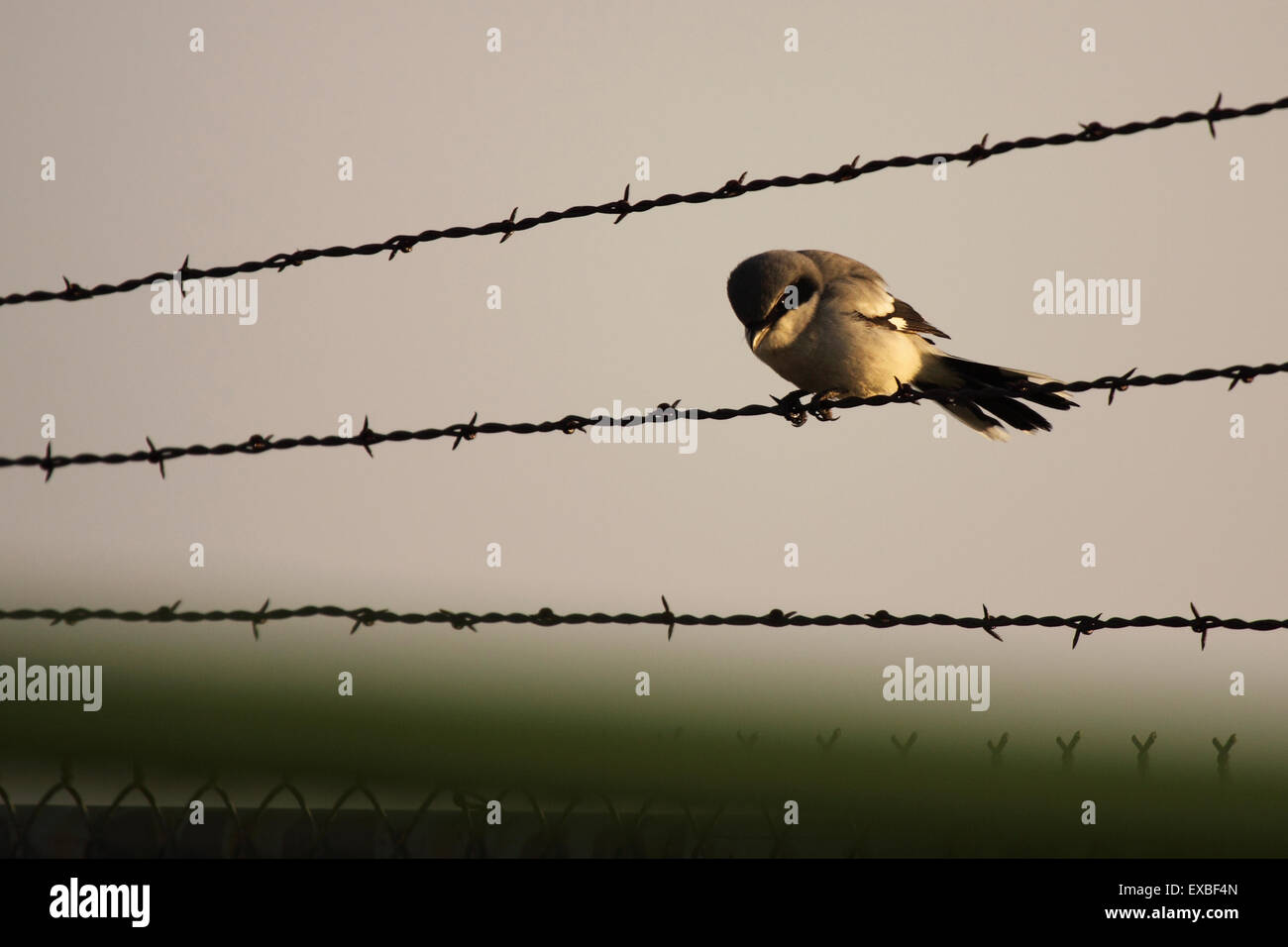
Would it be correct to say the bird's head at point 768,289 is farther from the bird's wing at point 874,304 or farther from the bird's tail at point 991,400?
the bird's tail at point 991,400

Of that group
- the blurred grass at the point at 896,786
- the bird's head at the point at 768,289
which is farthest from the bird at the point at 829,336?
the blurred grass at the point at 896,786

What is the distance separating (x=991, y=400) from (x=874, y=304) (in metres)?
0.68

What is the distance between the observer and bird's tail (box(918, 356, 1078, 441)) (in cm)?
508

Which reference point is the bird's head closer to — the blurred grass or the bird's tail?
the bird's tail

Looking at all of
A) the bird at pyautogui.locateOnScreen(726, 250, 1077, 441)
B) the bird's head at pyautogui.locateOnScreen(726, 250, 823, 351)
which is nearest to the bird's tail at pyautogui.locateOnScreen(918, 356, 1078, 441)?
the bird at pyautogui.locateOnScreen(726, 250, 1077, 441)

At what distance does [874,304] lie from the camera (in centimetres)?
561

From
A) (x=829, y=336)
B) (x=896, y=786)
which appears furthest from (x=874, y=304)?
(x=896, y=786)

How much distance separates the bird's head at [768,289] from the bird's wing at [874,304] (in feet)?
0.35

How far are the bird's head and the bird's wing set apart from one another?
106mm

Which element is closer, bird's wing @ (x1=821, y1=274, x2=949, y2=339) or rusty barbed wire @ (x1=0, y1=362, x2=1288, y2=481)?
rusty barbed wire @ (x1=0, y1=362, x2=1288, y2=481)

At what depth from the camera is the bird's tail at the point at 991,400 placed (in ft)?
16.7

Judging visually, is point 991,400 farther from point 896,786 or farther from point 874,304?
point 896,786
